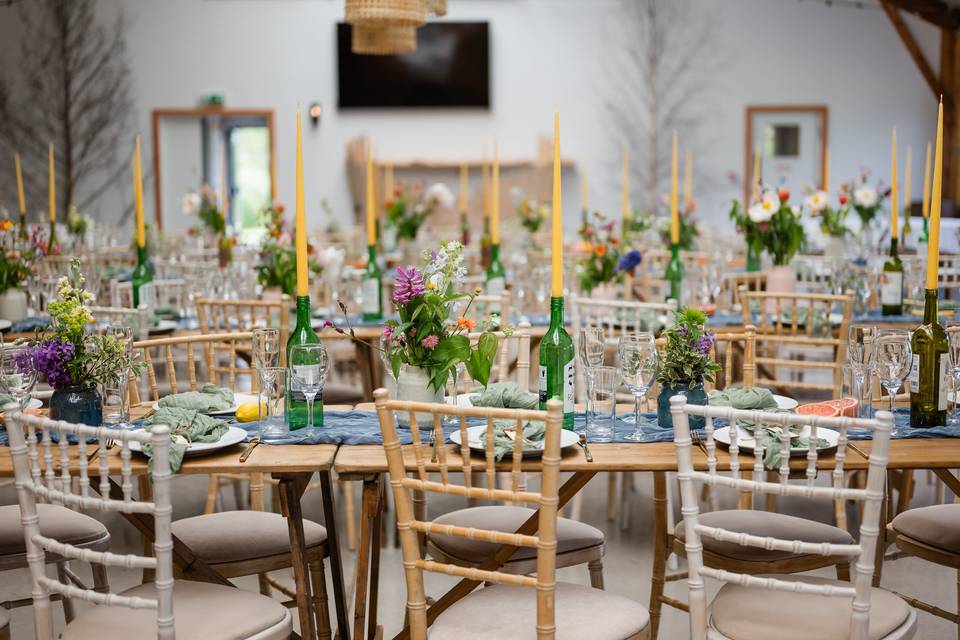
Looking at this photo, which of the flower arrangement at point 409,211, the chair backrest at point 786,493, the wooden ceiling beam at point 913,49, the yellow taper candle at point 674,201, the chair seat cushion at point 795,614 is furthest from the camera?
the wooden ceiling beam at point 913,49

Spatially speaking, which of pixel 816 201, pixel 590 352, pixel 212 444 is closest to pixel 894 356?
pixel 590 352

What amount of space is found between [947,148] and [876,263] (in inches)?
293

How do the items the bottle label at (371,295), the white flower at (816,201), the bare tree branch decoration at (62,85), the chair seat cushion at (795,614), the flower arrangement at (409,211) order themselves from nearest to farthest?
the chair seat cushion at (795,614), the bottle label at (371,295), the white flower at (816,201), the flower arrangement at (409,211), the bare tree branch decoration at (62,85)

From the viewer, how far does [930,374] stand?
2.71 meters

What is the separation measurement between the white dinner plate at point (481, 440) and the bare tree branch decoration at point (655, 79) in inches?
394

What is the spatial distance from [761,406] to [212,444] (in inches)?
51.4

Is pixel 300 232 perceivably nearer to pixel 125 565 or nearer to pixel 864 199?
pixel 125 565

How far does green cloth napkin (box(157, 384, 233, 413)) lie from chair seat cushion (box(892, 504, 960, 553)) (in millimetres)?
1690

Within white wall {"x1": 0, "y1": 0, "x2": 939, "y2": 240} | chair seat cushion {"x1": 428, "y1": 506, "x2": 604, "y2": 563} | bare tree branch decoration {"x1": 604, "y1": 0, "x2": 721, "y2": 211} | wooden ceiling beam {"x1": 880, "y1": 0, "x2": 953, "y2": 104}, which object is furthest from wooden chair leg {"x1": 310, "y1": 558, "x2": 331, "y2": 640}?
wooden ceiling beam {"x1": 880, "y1": 0, "x2": 953, "y2": 104}

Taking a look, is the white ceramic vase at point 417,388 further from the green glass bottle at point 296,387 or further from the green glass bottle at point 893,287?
the green glass bottle at point 893,287

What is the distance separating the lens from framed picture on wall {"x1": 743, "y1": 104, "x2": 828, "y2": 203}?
12.4 meters

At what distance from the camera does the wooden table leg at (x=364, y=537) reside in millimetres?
2471

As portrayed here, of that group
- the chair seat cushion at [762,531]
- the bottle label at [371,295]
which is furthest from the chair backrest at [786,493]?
the bottle label at [371,295]

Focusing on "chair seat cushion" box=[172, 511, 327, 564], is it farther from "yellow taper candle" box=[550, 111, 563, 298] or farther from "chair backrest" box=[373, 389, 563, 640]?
"yellow taper candle" box=[550, 111, 563, 298]
